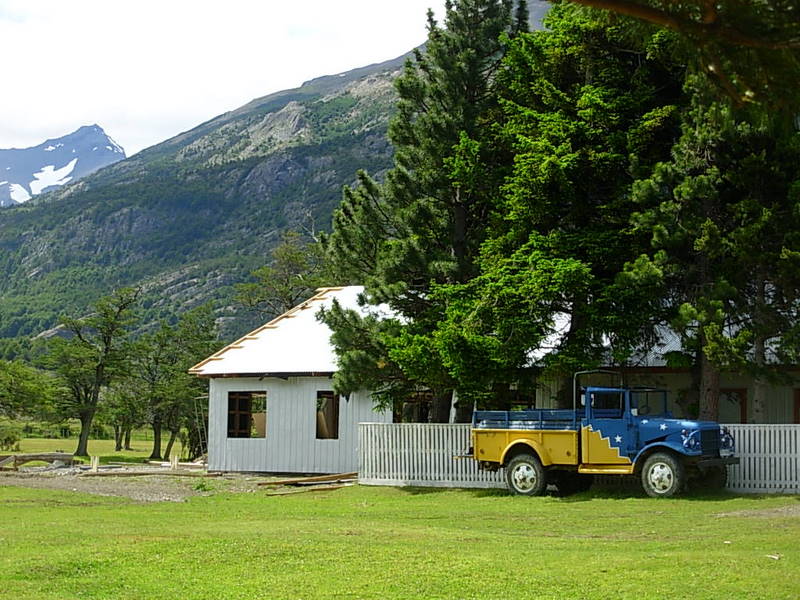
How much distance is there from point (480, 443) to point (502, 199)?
610cm

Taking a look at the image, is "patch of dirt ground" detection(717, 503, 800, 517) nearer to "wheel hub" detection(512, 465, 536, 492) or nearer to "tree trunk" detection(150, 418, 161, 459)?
"wheel hub" detection(512, 465, 536, 492)

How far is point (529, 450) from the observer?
22.3 metres

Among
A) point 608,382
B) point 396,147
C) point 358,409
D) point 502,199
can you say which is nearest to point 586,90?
point 502,199

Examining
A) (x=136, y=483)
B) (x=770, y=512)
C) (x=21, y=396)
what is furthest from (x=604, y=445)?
(x=21, y=396)

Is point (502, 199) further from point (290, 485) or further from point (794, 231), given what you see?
point (290, 485)

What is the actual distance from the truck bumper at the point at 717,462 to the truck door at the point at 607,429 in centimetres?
128

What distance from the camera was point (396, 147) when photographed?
27500 mm

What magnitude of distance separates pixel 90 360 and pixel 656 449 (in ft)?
117

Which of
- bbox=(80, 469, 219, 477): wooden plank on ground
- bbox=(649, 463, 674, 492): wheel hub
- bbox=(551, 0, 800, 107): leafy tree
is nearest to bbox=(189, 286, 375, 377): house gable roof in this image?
bbox=(80, 469, 219, 477): wooden plank on ground

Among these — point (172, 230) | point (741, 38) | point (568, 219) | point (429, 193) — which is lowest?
point (741, 38)

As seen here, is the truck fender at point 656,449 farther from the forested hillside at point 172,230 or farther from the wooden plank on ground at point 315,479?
the forested hillside at point 172,230

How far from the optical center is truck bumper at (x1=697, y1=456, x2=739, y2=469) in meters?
20.6

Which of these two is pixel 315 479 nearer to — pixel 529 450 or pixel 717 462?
pixel 529 450

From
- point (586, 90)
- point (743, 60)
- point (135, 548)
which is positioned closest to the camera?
point (743, 60)
